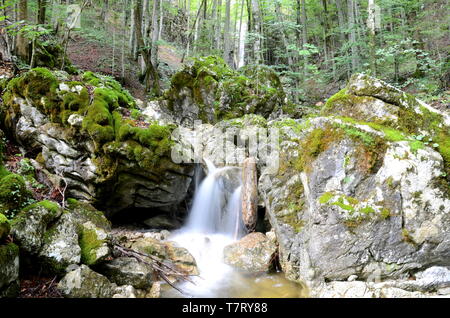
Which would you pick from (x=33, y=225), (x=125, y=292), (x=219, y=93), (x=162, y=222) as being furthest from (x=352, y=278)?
(x=219, y=93)

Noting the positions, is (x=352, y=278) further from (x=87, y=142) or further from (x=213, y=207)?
(x=87, y=142)

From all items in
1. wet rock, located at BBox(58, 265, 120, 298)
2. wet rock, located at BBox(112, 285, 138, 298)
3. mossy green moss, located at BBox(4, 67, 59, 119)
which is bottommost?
wet rock, located at BBox(112, 285, 138, 298)

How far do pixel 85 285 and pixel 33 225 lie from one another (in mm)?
1265

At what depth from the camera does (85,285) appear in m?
4.32

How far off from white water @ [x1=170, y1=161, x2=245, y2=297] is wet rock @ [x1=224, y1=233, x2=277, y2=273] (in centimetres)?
25

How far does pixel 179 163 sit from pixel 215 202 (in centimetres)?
202

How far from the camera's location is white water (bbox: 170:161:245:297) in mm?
6597

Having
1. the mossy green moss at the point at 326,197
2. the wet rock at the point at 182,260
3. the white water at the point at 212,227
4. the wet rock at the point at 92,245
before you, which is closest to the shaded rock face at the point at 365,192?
the mossy green moss at the point at 326,197

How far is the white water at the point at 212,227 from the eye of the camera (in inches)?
260

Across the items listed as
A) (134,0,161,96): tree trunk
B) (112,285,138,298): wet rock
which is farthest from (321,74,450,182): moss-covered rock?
(134,0,161,96): tree trunk

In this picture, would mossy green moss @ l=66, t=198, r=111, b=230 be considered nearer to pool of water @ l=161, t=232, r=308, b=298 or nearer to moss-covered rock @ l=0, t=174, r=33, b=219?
moss-covered rock @ l=0, t=174, r=33, b=219

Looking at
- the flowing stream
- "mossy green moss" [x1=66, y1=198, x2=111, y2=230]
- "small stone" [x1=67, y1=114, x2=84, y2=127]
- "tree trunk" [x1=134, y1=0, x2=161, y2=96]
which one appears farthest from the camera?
"tree trunk" [x1=134, y1=0, x2=161, y2=96]

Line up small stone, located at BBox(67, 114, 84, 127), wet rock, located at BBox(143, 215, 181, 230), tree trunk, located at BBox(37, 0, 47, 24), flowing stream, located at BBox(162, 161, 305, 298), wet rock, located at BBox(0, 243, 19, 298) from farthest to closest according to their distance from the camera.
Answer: tree trunk, located at BBox(37, 0, 47, 24) → wet rock, located at BBox(143, 215, 181, 230) → small stone, located at BBox(67, 114, 84, 127) → flowing stream, located at BBox(162, 161, 305, 298) → wet rock, located at BBox(0, 243, 19, 298)
